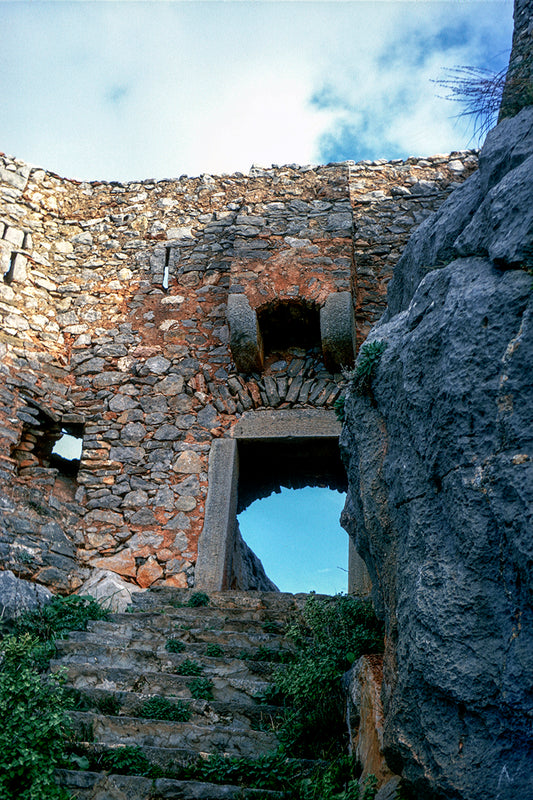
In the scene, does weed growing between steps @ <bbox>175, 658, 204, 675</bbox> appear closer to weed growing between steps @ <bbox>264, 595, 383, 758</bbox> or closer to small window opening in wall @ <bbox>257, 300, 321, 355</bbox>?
weed growing between steps @ <bbox>264, 595, 383, 758</bbox>

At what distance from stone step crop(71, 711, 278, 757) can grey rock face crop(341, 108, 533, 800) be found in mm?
832

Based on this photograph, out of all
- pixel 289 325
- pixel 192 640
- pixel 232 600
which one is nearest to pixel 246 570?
pixel 232 600

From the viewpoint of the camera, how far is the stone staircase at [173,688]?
3.07 m

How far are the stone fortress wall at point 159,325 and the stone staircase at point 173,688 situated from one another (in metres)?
1.49

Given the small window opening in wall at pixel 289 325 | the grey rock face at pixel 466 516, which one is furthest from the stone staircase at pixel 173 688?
the small window opening in wall at pixel 289 325

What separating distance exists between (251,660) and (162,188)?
587 centimetres

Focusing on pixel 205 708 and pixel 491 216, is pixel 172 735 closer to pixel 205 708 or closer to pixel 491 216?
pixel 205 708

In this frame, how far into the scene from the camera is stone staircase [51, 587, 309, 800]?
3072mm

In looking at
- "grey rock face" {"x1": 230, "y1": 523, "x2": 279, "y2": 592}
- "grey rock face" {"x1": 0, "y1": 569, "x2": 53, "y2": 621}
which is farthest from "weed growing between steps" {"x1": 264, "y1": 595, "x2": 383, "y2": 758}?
"grey rock face" {"x1": 230, "y1": 523, "x2": 279, "y2": 592}

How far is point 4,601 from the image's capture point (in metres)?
5.17

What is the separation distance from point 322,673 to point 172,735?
2.61 feet

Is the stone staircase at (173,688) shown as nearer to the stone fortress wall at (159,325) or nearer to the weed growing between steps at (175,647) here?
the weed growing between steps at (175,647)

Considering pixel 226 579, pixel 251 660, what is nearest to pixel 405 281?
pixel 251 660

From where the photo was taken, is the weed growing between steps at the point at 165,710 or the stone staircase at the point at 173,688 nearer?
the stone staircase at the point at 173,688
